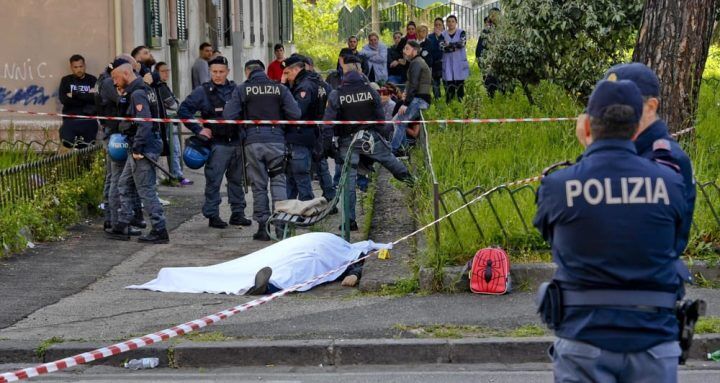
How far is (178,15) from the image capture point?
747 inches

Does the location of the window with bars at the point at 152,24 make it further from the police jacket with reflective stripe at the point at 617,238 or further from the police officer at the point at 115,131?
the police jacket with reflective stripe at the point at 617,238

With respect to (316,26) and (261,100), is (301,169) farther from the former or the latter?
(316,26)

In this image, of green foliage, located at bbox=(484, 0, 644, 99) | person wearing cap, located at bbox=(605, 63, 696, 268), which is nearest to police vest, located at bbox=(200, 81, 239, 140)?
green foliage, located at bbox=(484, 0, 644, 99)

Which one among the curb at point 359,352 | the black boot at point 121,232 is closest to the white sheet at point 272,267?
the curb at point 359,352

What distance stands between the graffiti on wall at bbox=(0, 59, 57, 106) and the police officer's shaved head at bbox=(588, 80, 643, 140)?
12.8 metres

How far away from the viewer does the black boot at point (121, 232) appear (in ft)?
40.0

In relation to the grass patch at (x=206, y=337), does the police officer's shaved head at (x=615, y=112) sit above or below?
above

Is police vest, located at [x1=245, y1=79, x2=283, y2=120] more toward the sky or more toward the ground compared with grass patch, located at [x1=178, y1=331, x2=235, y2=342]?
more toward the sky

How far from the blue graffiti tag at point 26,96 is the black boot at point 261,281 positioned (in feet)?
25.1

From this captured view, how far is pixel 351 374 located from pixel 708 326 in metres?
2.39

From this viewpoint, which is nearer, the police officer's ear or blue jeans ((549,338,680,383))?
blue jeans ((549,338,680,383))

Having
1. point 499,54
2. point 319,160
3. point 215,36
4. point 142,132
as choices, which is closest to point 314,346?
point 142,132

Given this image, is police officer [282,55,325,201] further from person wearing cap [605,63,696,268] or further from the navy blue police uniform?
person wearing cap [605,63,696,268]

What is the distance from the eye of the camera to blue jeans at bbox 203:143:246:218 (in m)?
12.6
